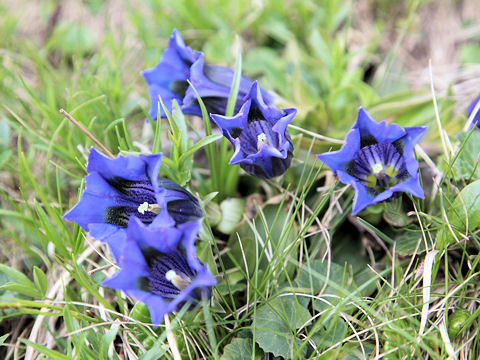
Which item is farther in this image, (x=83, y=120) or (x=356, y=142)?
(x=83, y=120)

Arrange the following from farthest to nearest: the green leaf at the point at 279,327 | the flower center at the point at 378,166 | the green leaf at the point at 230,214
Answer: the green leaf at the point at 230,214, the flower center at the point at 378,166, the green leaf at the point at 279,327

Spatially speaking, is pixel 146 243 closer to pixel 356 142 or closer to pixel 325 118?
pixel 356 142

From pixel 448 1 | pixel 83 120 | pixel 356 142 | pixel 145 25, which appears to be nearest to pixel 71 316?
pixel 83 120

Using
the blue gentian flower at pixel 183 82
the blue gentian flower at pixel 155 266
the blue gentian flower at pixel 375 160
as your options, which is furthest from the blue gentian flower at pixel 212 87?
the blue gentian flower at pixel 155 266

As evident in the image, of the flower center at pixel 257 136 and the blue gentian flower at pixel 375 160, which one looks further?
the flower center at pixel 257 136

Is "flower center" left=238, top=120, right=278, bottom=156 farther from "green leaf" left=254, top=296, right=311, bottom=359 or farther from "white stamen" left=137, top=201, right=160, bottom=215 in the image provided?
"green leaf" left=254, top=296, right=311, bottom=359

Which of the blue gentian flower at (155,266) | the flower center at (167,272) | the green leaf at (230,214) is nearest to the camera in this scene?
the blue gentian flower at (155,266)

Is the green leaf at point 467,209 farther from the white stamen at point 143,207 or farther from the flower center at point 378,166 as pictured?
the white stamen at point 143,207
